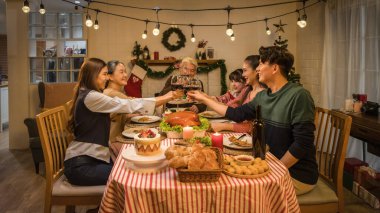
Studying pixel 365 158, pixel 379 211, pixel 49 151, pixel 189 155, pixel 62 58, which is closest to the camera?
pixel 189 155

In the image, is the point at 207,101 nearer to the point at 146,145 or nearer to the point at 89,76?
the point at 89,76

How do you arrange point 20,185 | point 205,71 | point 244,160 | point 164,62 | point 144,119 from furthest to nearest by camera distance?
point 205,71 < point 164,62 < point 20,185 < point 144,119 < point 244,160

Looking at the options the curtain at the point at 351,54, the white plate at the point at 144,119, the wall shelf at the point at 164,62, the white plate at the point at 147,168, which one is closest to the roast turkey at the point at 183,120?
the white plate at the point at 144,119

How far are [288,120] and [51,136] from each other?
4.78 feet

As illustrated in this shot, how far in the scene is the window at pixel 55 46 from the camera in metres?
5.26

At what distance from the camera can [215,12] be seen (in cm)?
555

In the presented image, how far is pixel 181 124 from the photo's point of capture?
2.25 meters

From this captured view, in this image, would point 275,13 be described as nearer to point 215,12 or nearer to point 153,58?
point 215,12

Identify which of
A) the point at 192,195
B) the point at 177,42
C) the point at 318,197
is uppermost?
the point at 177,42

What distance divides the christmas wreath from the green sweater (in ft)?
11.3

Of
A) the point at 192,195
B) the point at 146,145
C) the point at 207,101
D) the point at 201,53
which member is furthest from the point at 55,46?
the point at 192,195

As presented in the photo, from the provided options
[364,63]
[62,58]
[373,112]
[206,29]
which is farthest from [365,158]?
[62,58]

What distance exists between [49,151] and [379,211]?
8.79 feet

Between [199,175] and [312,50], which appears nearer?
[199,175]
